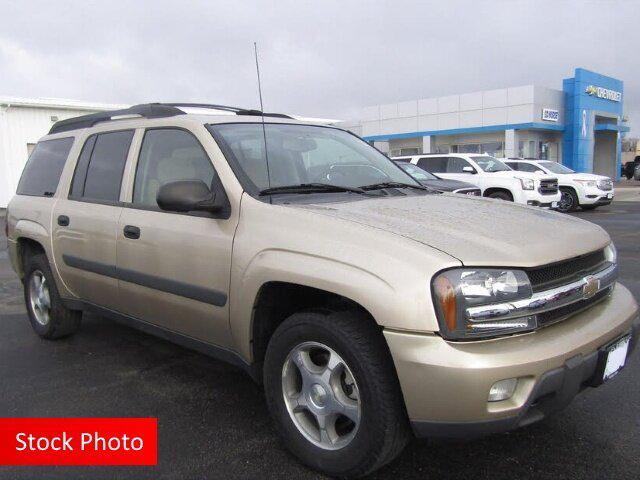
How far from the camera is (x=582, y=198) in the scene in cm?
1625

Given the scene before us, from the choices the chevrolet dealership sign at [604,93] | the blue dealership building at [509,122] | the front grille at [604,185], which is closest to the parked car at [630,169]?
the blue dealership building at [509,122]

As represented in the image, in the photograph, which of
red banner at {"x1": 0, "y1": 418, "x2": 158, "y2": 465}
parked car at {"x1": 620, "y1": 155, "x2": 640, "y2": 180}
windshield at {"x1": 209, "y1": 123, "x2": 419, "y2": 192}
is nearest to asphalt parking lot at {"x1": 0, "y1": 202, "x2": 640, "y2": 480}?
red banner at {"x1": 0, "y1": 418, "x2": 158, "y2": 465}

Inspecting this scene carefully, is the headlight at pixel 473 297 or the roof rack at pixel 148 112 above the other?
the roof rack at pixel 148 112

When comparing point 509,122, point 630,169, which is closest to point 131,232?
point 509,122

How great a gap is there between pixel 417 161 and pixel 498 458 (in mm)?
13252

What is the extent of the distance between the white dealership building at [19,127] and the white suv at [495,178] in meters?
15.1

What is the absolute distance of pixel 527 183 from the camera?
45.4ft

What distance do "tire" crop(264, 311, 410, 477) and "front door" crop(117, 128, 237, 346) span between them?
1.51 ft

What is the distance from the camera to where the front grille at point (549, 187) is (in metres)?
14.1

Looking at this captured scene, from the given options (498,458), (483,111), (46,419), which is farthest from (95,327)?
(483,111)

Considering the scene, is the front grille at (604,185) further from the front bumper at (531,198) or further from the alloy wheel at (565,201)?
the front bumper at (531,198)

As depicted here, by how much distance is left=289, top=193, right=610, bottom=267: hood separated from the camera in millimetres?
2344

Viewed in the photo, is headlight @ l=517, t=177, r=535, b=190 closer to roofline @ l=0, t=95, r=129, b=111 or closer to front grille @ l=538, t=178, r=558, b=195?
front grille @ l=538, t=178, r=558, b=195

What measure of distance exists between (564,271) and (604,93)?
3719 centimetres
